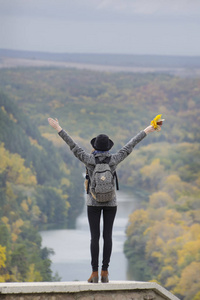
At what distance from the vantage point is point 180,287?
46625mm

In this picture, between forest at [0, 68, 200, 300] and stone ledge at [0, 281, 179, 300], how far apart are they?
37.1 meters

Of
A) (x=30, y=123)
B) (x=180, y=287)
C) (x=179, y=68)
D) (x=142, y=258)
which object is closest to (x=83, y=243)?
(x=142, y=258)

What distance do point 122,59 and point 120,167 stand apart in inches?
616

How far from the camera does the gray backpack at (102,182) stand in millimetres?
6539

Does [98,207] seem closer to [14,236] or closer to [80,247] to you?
[14,236]

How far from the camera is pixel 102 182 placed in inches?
259

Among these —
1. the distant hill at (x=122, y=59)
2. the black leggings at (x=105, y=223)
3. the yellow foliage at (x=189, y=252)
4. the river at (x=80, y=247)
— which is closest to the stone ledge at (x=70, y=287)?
the black leggings at (x=105, y=223)

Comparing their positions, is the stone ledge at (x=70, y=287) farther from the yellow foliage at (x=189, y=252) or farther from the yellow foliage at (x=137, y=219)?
the yellow foliage at (x=137, y=219)

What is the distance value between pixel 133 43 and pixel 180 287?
29368 millimetres

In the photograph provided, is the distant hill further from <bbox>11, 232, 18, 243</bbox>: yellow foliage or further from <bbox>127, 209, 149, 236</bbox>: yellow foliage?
<bbox>11, 232, 18, 243</bbox>: yellow foliage

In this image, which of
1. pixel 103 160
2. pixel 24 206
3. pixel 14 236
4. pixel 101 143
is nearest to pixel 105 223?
pixel 103 160

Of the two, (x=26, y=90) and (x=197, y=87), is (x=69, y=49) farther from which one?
(x=197, y=87)

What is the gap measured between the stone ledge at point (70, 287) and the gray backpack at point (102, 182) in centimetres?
85

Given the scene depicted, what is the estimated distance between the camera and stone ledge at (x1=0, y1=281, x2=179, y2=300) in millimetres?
5927
